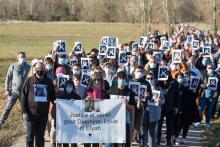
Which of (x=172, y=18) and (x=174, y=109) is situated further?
(x=172, y=18)

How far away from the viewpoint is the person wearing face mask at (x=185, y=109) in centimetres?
1399

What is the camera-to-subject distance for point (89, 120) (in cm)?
1110

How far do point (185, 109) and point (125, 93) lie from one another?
3.36m

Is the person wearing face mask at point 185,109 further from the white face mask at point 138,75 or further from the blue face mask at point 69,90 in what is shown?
the blue face mask at point 69,90

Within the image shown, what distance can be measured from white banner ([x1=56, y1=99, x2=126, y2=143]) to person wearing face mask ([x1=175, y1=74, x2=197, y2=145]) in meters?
3.06

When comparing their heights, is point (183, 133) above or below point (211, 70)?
below

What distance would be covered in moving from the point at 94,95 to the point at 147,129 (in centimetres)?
196

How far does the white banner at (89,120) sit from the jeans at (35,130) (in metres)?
0.49

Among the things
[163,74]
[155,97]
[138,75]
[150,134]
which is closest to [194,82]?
[163,74]

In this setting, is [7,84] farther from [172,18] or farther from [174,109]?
[172,18]

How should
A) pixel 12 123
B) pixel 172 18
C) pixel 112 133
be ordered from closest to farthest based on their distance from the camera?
1. pixel 112 133
2. pixel 12 123
3. pixel 172 18

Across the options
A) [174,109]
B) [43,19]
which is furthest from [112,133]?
[43,19]

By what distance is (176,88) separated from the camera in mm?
13211

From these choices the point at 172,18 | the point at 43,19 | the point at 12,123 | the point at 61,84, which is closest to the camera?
the point at 61,84
